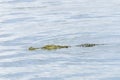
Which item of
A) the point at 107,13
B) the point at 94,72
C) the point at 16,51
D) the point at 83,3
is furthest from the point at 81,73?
the point at 83,3

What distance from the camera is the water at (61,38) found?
43.7ft

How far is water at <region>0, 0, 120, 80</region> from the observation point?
43.7ft

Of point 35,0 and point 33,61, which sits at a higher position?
point 35,0

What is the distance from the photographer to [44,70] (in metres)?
13.5

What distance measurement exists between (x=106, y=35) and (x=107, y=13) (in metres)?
4.55

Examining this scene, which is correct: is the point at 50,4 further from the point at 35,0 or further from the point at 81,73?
the point at 81,73

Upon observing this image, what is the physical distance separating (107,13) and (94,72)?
28.6ft

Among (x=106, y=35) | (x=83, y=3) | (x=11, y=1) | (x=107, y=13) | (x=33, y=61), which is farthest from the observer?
(x=11, y=1)

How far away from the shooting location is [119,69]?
1311cm

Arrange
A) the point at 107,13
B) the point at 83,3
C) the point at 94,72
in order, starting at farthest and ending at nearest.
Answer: the point at 83,3
the point at 107,13
the point at 94,72

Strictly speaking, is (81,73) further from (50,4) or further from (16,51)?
(50,4)

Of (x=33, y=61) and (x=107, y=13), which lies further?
A: (x=107, y=13)

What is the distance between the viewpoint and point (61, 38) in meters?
17.1

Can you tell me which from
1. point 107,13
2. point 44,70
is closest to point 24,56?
point 44,70
